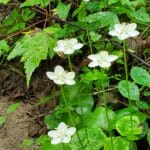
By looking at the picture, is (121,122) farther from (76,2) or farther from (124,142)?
(76,2)

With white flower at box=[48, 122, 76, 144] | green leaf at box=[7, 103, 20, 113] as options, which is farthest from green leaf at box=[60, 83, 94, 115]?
white flower at box=[48, 122, 76, 144]

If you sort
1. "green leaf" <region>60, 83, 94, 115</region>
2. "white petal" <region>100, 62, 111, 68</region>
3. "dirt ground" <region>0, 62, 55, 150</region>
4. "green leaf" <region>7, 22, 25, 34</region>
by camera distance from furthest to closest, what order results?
"green leaf" <region>7, 22, 25, 34</region> → "dirt ground" <region>0, 62, 55, 150</region> → "green leaf" <region>60, 83, 94, 115</region> → "white petal" <region>100, 62, 111, 68</region>

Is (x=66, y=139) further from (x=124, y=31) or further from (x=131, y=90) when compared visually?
(x=131, y=90)

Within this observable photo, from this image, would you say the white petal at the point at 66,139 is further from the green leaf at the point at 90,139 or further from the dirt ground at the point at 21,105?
the dirt ground at the point at 21,105

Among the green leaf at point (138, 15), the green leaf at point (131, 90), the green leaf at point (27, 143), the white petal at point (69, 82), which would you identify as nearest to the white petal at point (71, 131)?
the white petal at point (69, 82)

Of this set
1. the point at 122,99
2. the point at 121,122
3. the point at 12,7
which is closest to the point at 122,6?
the point at 122,99

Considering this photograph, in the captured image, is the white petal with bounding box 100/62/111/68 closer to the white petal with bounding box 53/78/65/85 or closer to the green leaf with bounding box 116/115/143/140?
the white petal with bounding box 53/78/65/85

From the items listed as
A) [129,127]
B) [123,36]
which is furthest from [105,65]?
[129,127]
